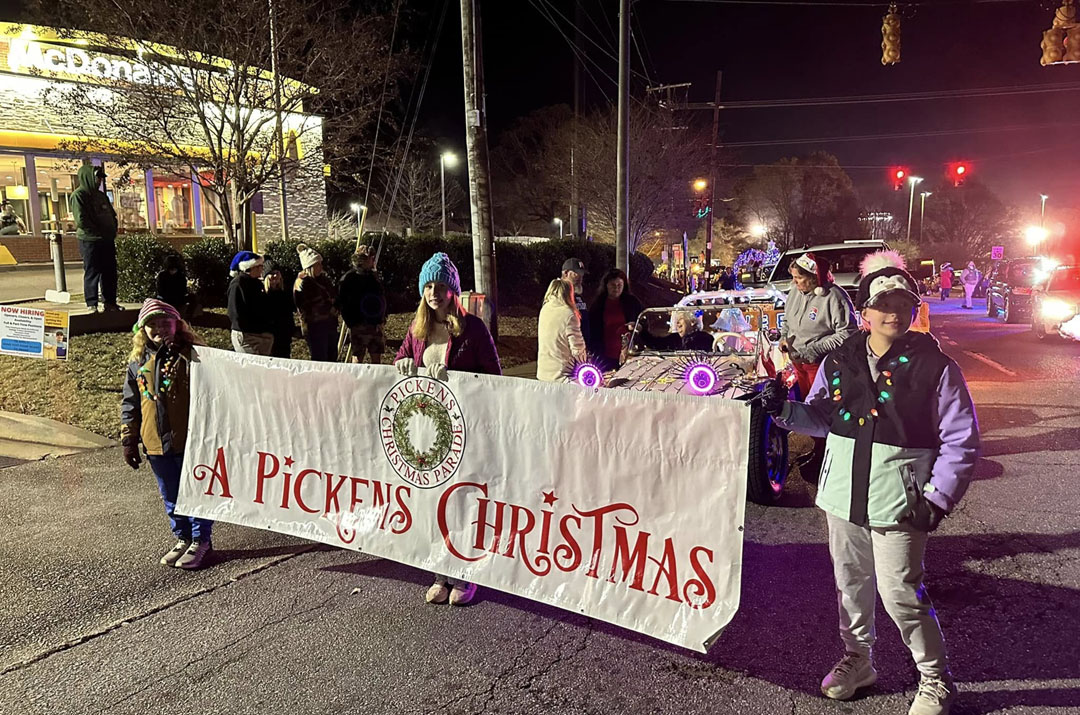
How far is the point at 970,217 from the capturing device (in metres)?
74.6

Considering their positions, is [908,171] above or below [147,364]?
above

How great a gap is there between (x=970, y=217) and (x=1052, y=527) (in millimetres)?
82867

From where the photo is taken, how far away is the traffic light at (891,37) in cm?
1285

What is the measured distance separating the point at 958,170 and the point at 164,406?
81.9 ft

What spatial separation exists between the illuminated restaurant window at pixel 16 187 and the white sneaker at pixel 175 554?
2077 centimetres

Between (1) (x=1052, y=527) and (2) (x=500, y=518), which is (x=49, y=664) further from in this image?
(1) (x=1052, y=527)

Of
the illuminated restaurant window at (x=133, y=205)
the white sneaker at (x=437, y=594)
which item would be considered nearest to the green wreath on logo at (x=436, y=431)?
the white sneaker at (x=437, y=594)

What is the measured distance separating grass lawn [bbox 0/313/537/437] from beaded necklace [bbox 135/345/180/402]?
398cm

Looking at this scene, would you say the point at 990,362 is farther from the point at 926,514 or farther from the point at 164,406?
the point at 164,406

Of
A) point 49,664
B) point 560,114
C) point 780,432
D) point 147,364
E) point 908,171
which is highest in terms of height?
point 560,114

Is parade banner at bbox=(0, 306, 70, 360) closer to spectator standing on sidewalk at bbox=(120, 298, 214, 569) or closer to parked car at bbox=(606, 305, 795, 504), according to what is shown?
spectator standing on sidewalk at bbox=(120, 298, 214, 569)

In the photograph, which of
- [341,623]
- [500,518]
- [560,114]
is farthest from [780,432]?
[560,114]

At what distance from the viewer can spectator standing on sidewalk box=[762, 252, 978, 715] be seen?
276 centimetres

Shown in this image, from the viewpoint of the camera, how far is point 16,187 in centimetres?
2111
